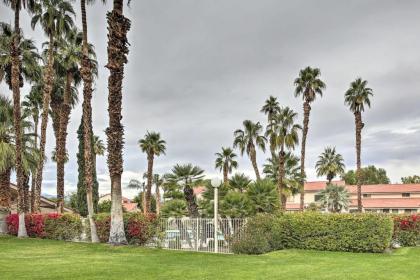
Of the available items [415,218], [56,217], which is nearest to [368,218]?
[415,218]

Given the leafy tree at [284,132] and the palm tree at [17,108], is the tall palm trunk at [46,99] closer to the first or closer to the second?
the palm tree at [17,108]

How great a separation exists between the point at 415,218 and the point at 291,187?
24.4 metres

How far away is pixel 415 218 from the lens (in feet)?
70.8

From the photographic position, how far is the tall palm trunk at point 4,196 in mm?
29078

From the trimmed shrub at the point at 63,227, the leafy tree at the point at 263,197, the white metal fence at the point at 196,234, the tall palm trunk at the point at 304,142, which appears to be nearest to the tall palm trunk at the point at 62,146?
the trimmed shrub at the point at 63,227

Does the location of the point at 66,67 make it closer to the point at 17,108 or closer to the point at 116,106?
the point at 17,108

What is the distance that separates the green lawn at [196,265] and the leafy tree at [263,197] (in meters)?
2.92

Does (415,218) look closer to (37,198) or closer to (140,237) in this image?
(140,237)

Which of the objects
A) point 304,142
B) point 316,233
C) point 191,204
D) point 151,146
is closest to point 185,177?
point 191,204

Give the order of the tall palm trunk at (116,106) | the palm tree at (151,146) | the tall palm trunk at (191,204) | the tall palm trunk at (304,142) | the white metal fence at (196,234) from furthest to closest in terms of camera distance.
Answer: the palm tree at (151,146), the tall palm trunk at (304,142), the tall palm trunk at (191,204), the tall palm trunk at (116,106), the white metal fence at (196,234)

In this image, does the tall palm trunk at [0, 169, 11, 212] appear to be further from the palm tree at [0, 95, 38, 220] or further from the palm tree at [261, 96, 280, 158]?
the palm tree at [261, 96, 280, 158]

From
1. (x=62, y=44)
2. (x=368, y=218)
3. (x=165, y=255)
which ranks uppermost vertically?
(x=62, y=44)

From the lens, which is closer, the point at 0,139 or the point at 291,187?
the point at 0,139

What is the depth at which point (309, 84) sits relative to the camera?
156 feet
